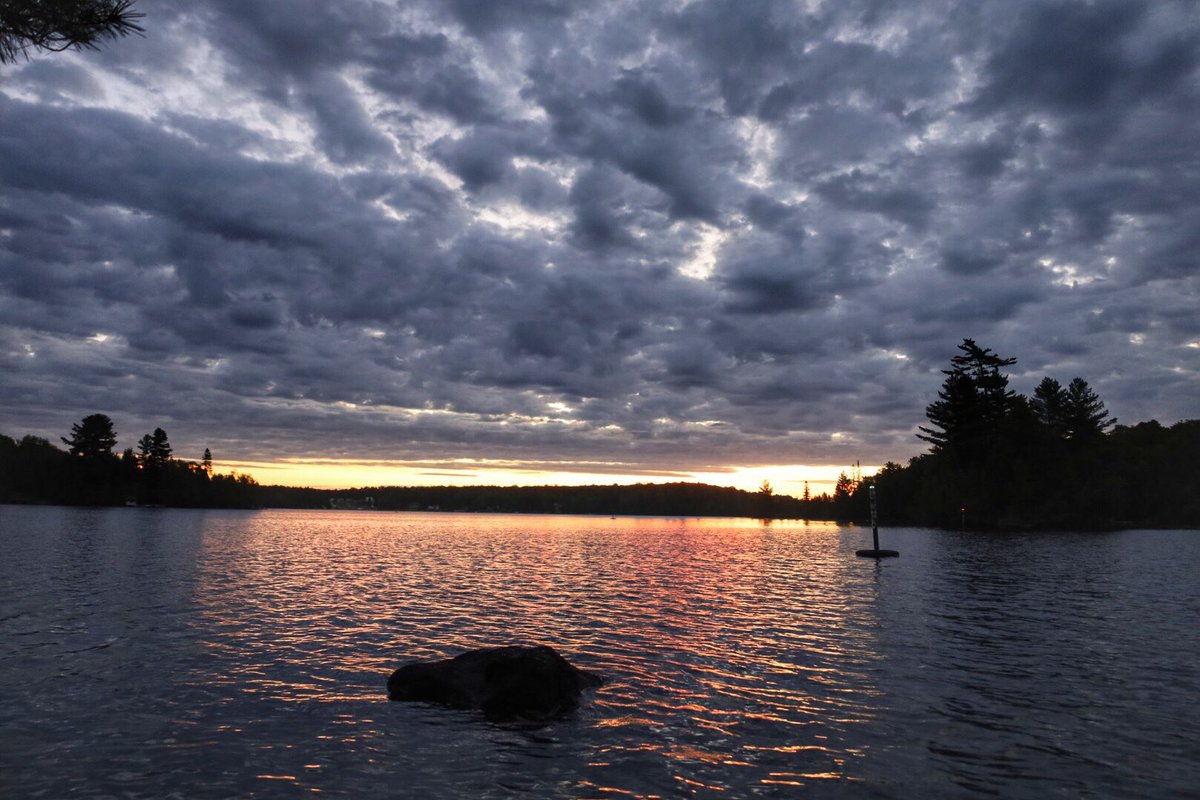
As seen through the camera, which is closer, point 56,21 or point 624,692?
point 56,21

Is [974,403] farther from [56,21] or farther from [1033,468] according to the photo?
[56,21]

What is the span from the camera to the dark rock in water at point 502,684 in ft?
61.2

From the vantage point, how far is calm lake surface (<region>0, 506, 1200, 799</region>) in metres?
13.7

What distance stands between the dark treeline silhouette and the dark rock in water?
6215 inches

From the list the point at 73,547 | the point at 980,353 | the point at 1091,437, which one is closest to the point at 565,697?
the point at 73,547

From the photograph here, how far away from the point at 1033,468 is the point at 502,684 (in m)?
168

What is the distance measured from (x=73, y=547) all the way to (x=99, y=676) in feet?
210

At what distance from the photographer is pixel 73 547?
7200cm

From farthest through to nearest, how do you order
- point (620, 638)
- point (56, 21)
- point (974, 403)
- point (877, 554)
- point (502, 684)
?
point (974, 403) < point (877, 554) < point (620, 638) < point (502, 684) < point (56, 21)

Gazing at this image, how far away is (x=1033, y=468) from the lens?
6132 inches

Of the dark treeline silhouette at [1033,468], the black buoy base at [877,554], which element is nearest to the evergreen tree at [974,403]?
the dark treeline silhouette at [1033,468]

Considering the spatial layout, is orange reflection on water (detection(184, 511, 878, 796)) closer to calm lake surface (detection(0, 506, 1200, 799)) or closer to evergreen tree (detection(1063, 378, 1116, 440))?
calm lake surface (detection(0, 506, 1200, 799))

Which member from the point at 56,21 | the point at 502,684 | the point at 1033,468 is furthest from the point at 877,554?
the point at 1033,468

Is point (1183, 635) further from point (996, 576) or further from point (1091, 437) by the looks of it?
point (1091, 437)
